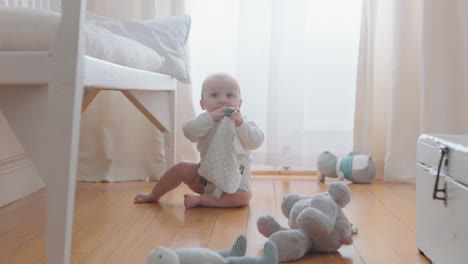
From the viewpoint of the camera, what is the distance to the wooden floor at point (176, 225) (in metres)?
1.31

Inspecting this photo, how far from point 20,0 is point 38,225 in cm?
84

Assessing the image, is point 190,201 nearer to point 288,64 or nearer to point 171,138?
point 171,138

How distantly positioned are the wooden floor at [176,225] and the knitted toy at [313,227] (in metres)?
0.03

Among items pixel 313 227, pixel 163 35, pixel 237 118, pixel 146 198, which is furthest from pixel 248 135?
pixel 313 227

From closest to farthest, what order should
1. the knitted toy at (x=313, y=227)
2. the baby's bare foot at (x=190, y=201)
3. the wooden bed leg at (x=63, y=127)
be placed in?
the wooden bed leg at (x=63, y=127), the knitted toy at (x=313, y=227), the baby's bare foot at (x=190, y=201)

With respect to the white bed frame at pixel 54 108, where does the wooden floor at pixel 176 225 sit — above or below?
below

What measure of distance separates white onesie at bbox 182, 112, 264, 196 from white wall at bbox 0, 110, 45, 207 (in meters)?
0.60

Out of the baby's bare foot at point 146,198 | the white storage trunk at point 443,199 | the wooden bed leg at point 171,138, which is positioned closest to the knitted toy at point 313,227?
the white storage trunk at point 443,199

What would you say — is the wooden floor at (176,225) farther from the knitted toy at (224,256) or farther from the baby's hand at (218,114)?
the baby's hand at (218,114)

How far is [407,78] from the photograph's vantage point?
7.74 feet

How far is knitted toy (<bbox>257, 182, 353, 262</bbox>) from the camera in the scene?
1.23 meters

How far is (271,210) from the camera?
5.97ft

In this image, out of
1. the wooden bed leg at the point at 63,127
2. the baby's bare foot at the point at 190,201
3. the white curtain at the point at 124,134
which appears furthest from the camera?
the white curtain at the point at 124,134

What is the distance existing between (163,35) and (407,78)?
0.99 metres
